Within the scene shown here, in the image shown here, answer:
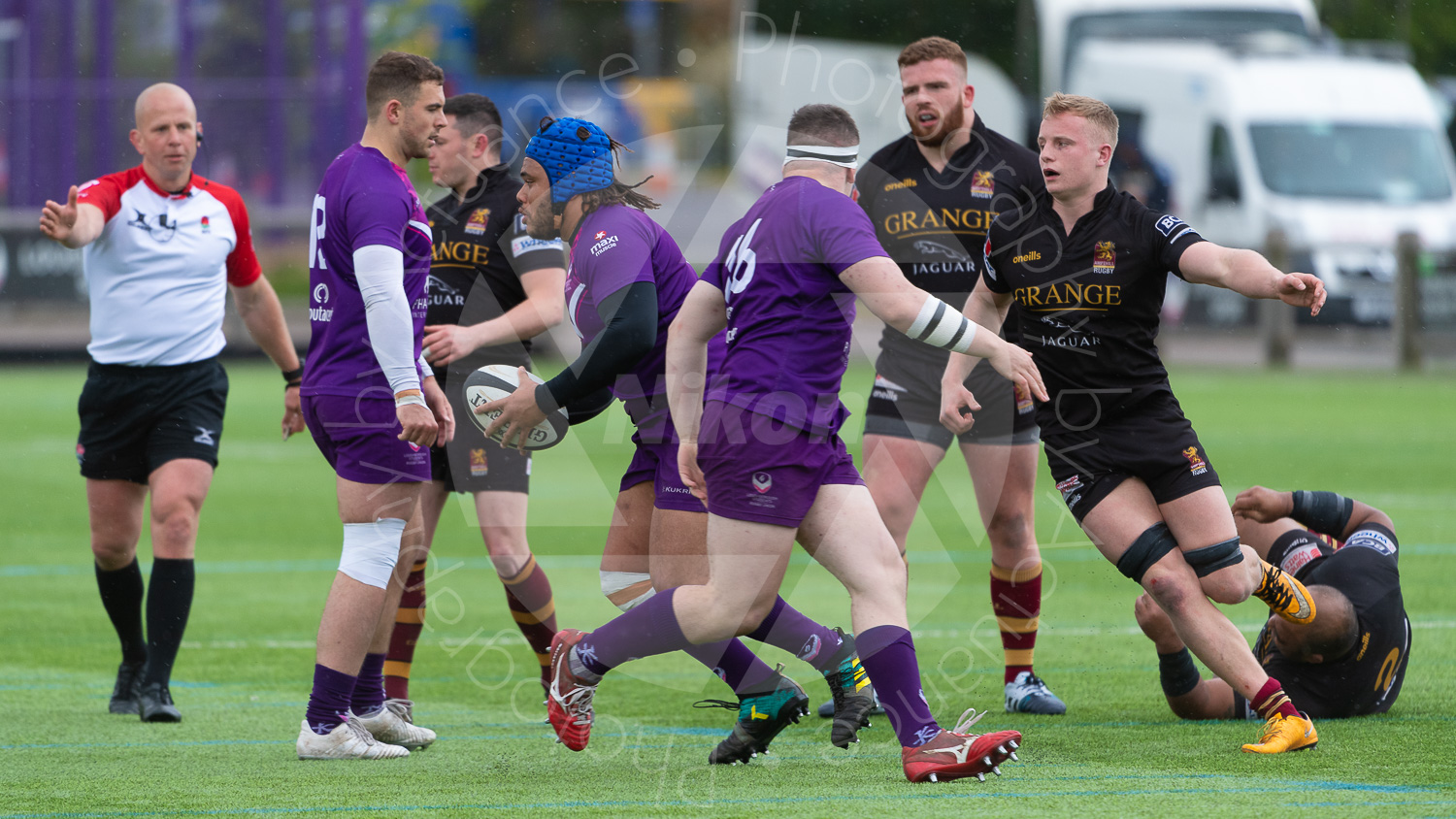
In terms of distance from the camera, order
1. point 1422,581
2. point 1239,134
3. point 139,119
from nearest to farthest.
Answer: point 139,119 → point 1422,581 → point 1239,134

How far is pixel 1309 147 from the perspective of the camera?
80.5 ft

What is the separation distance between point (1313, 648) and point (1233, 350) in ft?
64.8

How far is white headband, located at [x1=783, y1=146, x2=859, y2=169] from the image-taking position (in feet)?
16.6

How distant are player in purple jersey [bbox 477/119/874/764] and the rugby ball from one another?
0.12 metres

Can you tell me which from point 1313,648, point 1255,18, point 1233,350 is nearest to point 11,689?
point 1313,648

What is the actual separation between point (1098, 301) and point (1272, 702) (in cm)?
141

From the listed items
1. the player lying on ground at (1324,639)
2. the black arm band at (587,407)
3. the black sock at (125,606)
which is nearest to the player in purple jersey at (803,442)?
the black arm band at (587,407)

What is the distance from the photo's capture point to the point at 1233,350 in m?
24.5

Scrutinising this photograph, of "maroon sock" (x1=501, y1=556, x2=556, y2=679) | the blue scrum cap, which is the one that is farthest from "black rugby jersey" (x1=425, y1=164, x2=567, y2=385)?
the blue scrum cap

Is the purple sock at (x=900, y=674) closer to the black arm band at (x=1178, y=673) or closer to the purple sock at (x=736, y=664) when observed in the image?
the purple sock at (x=736, y=664)

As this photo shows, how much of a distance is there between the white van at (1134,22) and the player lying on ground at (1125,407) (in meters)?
21.5

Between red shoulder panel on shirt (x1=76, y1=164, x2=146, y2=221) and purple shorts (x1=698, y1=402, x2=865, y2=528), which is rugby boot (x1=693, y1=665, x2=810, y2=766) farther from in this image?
red shoulder panel on shirt (x1=76, y1=164, x2=146, y2=221)

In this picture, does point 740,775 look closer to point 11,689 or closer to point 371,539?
point 371,539

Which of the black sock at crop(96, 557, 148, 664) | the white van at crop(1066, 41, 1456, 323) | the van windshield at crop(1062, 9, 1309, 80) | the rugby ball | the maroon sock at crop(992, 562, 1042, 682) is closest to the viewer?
the rugby ball
